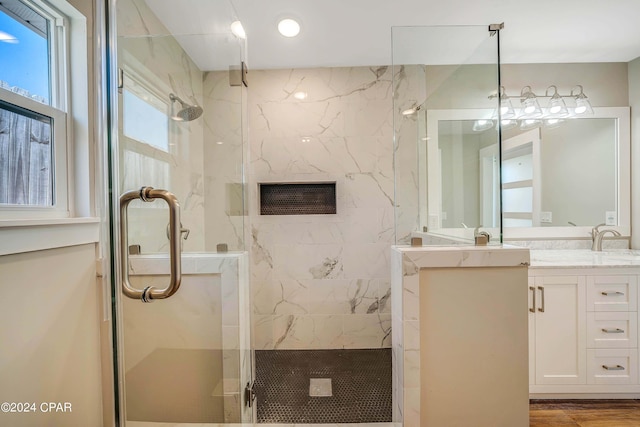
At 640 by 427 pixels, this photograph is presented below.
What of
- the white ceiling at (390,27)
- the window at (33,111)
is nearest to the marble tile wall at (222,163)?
the white ceiling at (390,27)

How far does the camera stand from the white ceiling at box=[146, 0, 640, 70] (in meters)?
1.59

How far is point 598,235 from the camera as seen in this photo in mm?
2406

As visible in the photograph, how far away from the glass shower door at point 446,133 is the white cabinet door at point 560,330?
0.76 metres

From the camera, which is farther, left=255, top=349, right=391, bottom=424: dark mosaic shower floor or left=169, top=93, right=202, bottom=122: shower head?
left=255, top=349, right=391, bottom=424: dark mosaic shower floor

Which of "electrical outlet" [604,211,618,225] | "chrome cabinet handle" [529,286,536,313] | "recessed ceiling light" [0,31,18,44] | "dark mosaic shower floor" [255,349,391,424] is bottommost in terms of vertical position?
"dark mosaic shower floor" [255,349,391,424]

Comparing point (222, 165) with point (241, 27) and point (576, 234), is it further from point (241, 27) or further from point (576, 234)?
point (576, 234)

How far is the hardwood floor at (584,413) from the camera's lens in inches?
66.1

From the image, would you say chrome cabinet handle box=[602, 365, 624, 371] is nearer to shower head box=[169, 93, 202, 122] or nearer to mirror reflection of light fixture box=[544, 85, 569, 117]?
mirror reflection of light fixture box=[544, 85, 569, 117]

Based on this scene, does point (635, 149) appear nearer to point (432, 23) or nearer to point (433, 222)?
point (432, 23)

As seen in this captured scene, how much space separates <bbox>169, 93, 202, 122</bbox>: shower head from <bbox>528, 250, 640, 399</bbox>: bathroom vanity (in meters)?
2.16

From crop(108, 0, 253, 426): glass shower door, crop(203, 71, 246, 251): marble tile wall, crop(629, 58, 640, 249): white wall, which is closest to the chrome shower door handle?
crop(108, 0, 253, 426): glass shower door

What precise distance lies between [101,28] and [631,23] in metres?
3.09

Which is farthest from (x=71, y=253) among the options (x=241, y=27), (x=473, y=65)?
(x=473, y=65)

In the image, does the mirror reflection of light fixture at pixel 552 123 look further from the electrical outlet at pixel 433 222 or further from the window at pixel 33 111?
the window at pixel 33 111
